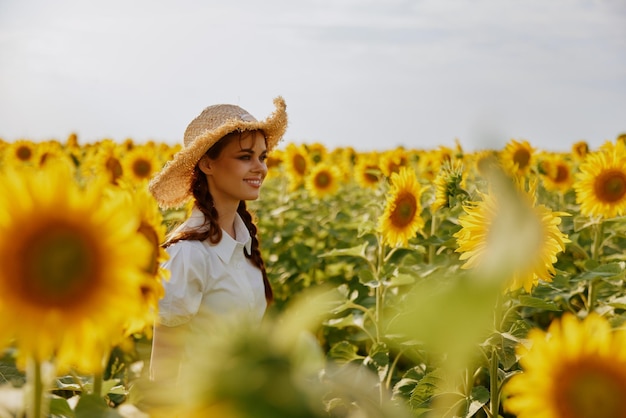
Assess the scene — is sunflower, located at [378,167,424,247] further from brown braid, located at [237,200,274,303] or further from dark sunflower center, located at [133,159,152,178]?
dark sunflower center, located at [133,159,152,178]

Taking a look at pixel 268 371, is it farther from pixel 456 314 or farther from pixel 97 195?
pixel 97 195

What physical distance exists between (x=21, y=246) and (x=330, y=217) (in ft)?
19.7

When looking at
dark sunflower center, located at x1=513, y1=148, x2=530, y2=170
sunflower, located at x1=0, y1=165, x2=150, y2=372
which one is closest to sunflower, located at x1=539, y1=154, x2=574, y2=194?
dark sunflower center, located at x1=513, y1=148, x2=530, y2=170

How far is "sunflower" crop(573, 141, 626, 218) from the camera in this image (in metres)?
3.44

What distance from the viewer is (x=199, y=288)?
2578 mm

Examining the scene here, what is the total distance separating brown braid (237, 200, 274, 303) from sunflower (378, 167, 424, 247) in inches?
26.3

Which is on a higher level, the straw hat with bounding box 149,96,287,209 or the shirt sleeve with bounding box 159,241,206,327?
the straw hat with bounding box 149,96,287,209

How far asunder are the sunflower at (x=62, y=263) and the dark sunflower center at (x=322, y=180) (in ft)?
19.3

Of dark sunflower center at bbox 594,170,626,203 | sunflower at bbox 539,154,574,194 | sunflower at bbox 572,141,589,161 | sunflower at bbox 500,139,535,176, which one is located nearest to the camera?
dark sunflower center at bbox 594,170,626,203

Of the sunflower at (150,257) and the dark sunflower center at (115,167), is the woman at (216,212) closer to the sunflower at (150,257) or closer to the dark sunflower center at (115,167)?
the sunflower at (150,257)

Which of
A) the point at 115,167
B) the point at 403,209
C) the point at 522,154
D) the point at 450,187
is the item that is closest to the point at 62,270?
the point at 450,187

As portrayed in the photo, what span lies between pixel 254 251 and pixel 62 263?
2.14 meters

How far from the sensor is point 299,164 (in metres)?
7.25

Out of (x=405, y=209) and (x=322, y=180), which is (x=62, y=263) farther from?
(x=322, y=180)
